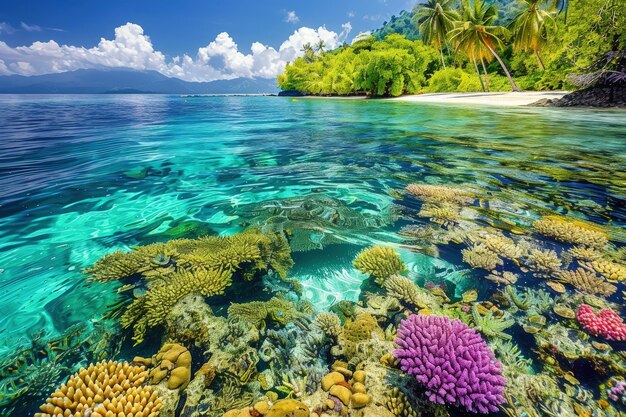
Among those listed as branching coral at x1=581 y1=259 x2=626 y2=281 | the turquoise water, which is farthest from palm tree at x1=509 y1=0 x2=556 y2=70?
branching coral at x1=581 y1=259 x2=626 y2=281

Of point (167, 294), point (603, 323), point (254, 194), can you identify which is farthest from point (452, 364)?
point (254, 194)

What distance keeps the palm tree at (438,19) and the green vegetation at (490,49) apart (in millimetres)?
134

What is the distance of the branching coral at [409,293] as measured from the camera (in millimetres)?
3018

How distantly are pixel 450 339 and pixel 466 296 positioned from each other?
3.55 feet

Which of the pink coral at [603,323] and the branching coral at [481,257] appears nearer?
the pink coral at [603,323]

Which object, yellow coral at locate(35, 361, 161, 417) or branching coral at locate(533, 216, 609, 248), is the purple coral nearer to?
yellow coral at locate(35, 361, 161, 417)

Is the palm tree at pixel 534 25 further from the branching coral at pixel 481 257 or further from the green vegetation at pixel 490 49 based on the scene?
the branching coral at pixel 481 257

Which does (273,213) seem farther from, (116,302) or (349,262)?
(116,302)

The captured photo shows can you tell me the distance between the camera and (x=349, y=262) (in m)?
3.77

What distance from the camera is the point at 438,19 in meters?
43.5

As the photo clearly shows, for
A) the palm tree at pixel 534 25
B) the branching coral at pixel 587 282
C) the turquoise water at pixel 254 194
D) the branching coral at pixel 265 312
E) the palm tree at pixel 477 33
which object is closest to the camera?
the branching coral at pixel 265 312

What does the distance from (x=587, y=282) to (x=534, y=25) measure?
41.6 metres

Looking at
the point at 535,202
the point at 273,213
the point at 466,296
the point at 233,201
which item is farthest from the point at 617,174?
the point at 233,201

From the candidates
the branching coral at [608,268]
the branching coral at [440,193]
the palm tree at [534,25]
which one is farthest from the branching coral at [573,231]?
the palm tree at [534,25]
